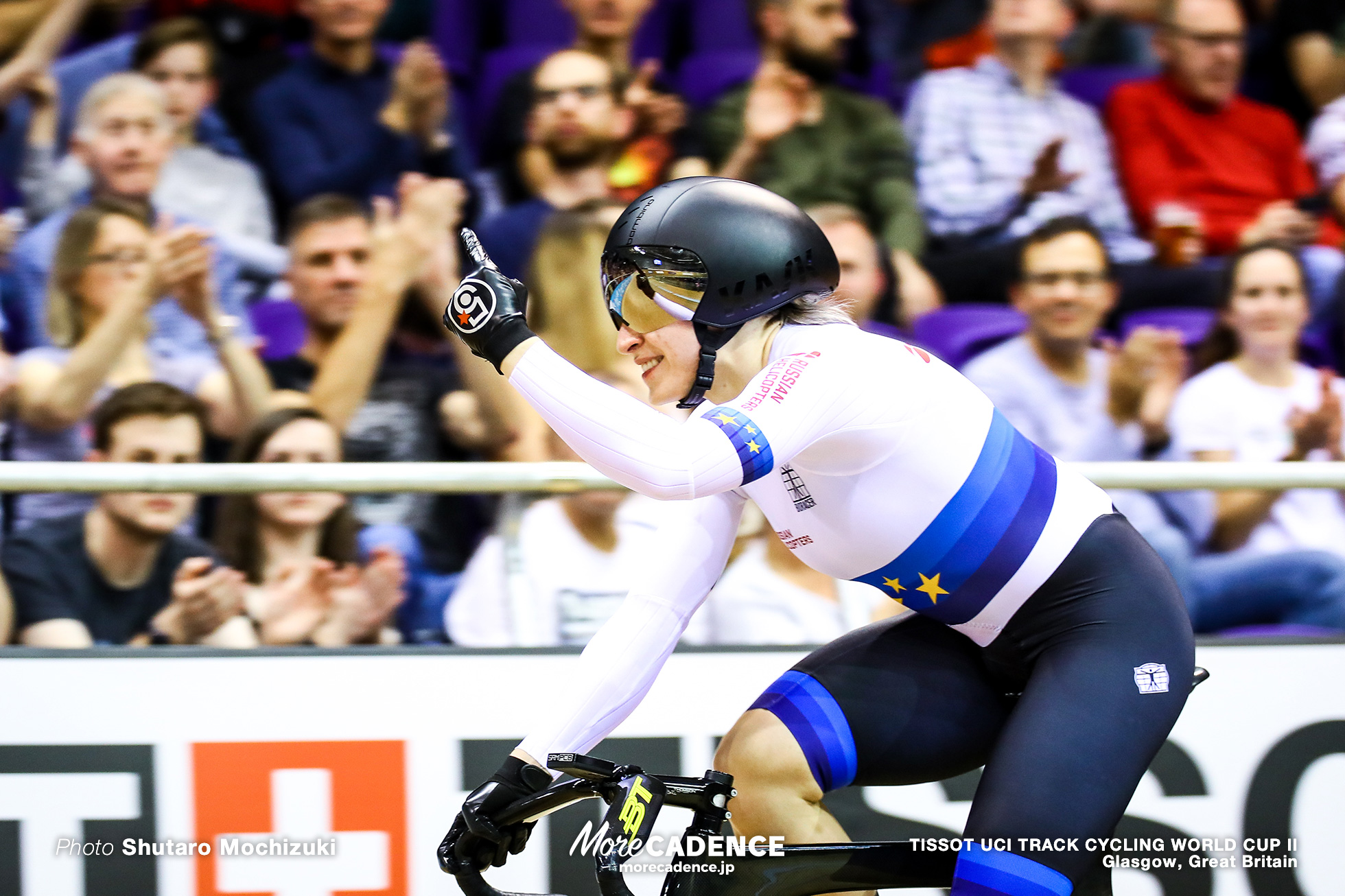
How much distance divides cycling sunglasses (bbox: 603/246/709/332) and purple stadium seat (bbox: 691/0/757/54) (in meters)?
4.46

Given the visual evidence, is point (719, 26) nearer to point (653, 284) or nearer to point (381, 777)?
point (381, 777)

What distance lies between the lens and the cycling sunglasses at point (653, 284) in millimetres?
2484

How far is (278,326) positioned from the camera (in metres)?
5.26

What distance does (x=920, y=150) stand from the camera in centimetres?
603

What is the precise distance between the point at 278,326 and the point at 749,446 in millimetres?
3402

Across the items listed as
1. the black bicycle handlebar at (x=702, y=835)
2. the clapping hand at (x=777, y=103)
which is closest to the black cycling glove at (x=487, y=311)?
the black bicycle handlebar at (x=702, y=835)

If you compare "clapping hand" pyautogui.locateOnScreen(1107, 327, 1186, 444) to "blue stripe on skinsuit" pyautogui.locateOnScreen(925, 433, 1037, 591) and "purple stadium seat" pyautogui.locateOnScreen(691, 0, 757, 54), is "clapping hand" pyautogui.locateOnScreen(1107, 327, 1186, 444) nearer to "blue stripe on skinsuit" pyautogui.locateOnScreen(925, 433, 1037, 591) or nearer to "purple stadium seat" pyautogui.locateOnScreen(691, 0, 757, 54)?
"blue stripe on skinsuit" pyautogui.locateOnScreen(925, 433, 1037, 591)

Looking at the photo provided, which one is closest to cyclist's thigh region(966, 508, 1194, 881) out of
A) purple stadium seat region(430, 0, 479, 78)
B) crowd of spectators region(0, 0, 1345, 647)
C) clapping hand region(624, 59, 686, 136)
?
crowd of spectators region(0, 0, 1345, 647)

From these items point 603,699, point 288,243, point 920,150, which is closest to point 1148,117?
point 920,150

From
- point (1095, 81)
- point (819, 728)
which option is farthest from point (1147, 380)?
point (819, 728)

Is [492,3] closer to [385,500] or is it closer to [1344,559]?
[385,500]

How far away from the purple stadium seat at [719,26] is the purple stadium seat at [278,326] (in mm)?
2514

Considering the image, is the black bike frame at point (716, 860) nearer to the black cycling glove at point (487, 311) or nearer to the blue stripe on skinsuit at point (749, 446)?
the blue stripe on skinsuit at point (749, 446)

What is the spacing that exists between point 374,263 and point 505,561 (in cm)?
153
